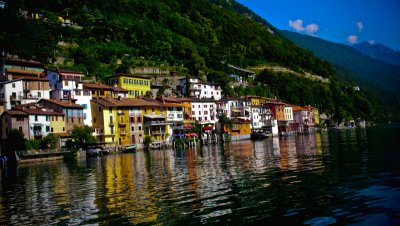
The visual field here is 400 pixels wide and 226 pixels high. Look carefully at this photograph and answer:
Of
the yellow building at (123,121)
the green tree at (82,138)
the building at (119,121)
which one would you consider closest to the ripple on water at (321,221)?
the green tree at (82,138)

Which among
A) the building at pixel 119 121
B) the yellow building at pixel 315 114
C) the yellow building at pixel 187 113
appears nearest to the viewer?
the building at pixel 119 121

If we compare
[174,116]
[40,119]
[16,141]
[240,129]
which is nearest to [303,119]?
[240,129]

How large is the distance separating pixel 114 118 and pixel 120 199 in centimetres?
6505

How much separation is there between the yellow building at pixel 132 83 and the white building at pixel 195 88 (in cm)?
1548

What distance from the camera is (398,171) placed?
24547 millimetres

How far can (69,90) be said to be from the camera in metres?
83.8

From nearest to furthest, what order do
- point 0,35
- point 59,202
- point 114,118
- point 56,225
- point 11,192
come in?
1. point 56,225
2. point 59,202
3. point 11,192
4. point 114,118
5. point 0,35

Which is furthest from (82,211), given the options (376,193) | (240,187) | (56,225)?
(376,193)

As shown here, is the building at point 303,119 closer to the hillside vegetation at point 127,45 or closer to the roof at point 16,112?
the hillside vegetation at point 127,45

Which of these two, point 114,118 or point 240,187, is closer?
point 240,187

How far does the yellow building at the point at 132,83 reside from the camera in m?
102

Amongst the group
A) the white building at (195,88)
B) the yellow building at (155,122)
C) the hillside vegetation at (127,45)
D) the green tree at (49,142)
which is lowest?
the green tree at (49,142)

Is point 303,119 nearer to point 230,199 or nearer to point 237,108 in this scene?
point 237,108

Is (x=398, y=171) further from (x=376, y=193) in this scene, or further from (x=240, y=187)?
(x=240, y=187)
